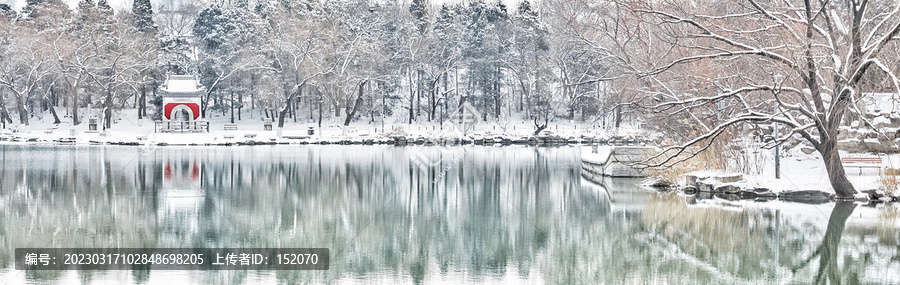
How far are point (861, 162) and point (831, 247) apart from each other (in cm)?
871

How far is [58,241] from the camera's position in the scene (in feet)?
48.2

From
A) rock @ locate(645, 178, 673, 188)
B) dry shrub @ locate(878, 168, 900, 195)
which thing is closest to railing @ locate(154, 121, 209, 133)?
rock @ locate(645, 178, 673, 188)

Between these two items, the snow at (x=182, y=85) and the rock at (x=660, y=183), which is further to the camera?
the snow at (x=182, y=85)

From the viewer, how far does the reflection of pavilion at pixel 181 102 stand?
60.0 m

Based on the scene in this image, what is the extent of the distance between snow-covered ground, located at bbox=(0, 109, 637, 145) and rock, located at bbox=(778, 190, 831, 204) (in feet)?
90.9

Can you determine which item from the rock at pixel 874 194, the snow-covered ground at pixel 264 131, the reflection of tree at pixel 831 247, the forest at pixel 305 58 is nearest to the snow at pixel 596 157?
the rock at pixel 874 194

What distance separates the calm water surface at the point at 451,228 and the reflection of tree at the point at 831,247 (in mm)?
30

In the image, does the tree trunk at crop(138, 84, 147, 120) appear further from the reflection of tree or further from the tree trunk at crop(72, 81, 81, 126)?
the reflection of tree

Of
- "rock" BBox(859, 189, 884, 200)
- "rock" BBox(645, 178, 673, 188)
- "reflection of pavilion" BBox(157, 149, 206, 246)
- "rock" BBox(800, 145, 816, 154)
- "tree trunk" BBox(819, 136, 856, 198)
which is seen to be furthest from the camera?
"rock" BBox(800, 145, 816, 154)

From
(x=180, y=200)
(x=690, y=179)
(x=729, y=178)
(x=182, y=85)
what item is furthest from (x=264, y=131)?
(x=729, y=178)

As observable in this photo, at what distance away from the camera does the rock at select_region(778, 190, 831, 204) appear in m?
21.0

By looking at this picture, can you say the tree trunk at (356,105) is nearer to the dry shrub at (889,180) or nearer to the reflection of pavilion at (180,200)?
the reflection of pavilion at (180,200)

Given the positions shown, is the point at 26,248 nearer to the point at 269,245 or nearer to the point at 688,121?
the point at 269,245

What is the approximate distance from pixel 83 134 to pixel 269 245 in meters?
49.3
